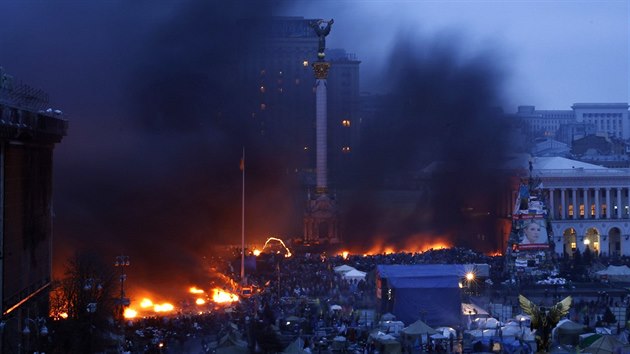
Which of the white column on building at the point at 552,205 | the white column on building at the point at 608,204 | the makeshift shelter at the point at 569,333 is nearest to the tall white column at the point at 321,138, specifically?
the white column on building at the point at 552,205

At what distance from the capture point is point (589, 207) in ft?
171

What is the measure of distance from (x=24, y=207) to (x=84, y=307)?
9.98 feet

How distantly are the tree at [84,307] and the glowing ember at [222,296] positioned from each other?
10.1ft

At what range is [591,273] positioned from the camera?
124 ft

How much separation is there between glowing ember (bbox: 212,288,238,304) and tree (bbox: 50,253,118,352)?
308cm

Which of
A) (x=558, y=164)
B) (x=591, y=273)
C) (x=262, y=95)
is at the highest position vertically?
(x=262, y=95)

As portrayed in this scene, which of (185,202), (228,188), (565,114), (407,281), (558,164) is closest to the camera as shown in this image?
(407,281)

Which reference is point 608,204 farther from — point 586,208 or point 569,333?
point 569,333

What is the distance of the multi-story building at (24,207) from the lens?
18.2 m

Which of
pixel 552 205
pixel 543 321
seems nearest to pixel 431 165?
pixel 552 205

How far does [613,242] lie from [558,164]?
17.0 feet

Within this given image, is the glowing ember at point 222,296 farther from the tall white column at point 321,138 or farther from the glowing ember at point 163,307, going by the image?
the tall white column at point 321,138

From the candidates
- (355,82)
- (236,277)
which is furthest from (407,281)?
(355,82)

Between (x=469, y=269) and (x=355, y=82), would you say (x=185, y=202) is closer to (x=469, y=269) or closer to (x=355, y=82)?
(x=469, y=269)
